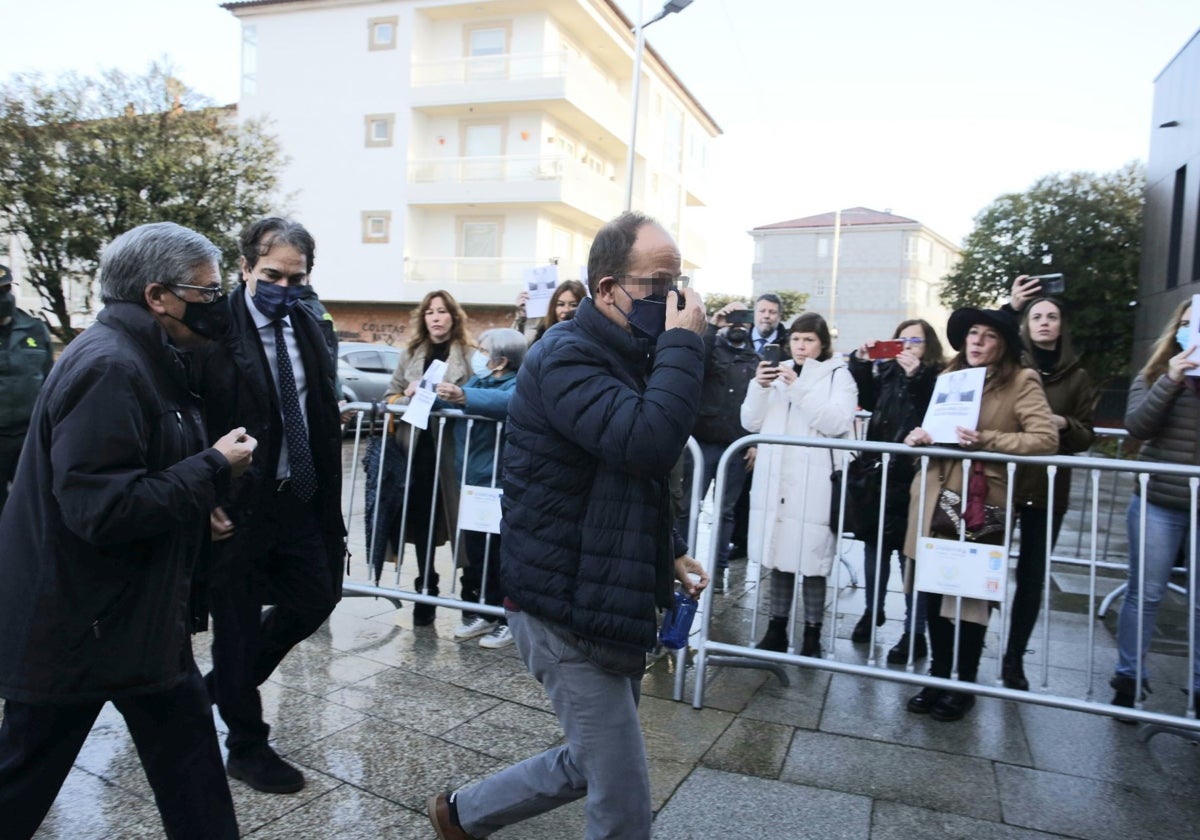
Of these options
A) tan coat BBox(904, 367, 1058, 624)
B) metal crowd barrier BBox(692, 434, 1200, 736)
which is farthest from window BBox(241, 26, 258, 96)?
tan coat BBox(904, 367, 1058, 624)

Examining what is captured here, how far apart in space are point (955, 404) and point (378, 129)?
99.0 feet

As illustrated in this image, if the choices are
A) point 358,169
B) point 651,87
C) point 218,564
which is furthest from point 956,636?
point 651,87

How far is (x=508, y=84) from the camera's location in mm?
29375

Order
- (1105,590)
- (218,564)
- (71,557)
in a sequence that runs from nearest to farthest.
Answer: (71,557)
(218,564)
(1105,590)

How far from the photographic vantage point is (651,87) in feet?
120

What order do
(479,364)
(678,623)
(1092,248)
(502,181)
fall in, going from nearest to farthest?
(678,623), (479,364), (1092,248), (502,181)

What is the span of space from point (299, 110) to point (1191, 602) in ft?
109

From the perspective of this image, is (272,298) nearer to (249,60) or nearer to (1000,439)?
(1000,439)

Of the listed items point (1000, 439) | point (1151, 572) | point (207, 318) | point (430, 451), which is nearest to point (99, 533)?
point (207, 318)

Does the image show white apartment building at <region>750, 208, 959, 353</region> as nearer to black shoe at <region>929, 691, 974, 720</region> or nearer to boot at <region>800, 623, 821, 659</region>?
boot at <region>800, 623, 821, 659</region>

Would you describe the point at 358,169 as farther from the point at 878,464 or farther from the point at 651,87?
the point at 878,464

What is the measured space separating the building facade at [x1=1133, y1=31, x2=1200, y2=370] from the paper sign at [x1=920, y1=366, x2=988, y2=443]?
505 inches

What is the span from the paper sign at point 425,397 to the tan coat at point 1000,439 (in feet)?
8.67

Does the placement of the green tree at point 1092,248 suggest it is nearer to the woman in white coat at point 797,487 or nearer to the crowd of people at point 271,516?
the woman in white coat at point 797,487
